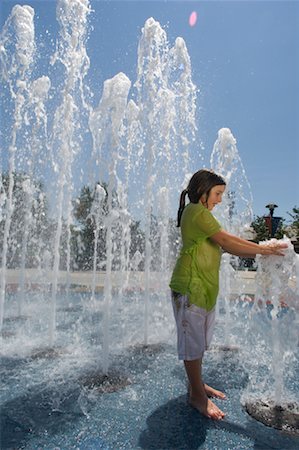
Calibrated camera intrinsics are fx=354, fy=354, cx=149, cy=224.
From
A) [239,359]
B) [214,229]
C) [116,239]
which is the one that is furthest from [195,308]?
[116,239]

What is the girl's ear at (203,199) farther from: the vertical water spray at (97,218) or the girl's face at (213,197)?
the vertical water spray at (97,218)

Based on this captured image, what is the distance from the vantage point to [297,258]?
2.48 m

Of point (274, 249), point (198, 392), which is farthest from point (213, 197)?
point (198, 392)

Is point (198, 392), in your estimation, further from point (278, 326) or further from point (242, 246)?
point (242, 246)

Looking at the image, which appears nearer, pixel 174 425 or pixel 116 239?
pixel 174 425

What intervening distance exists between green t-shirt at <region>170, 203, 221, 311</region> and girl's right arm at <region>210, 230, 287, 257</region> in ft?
0.19

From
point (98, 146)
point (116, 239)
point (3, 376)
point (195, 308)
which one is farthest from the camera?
point (116, 239)

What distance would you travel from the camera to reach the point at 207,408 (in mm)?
2365

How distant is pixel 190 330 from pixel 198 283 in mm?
319

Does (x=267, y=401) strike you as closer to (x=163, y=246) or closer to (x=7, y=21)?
(x=163, y=246)

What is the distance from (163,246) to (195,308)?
637 centimetres

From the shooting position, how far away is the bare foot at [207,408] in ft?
7.57

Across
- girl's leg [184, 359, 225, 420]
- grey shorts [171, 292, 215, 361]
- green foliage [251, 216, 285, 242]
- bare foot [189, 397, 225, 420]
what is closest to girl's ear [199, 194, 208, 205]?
grey shorts [171, 292, 215, 361]

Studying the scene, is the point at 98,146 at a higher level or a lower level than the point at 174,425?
higher
